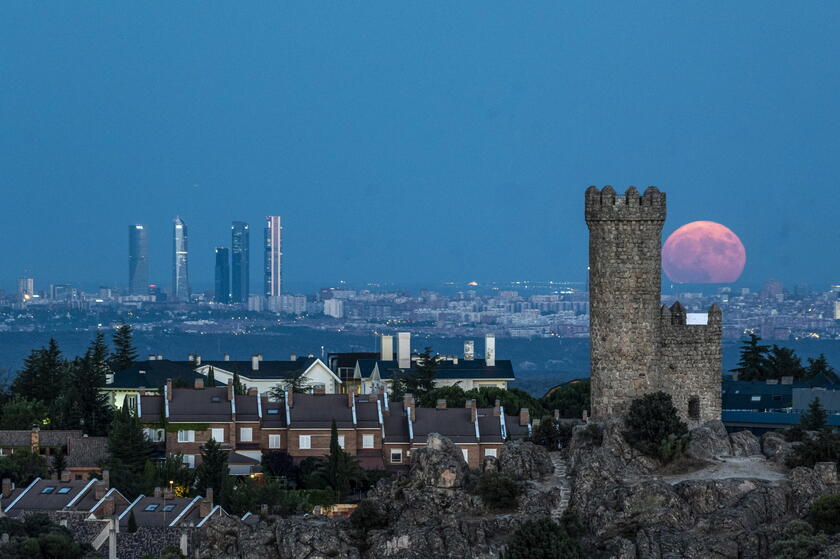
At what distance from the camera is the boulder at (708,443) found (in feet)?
171

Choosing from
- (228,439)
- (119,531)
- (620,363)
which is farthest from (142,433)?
(620,363)

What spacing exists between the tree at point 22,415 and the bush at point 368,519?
4085cm

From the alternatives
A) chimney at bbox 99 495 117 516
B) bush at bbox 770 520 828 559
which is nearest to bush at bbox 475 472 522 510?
bush at bbox 770 520 828 559

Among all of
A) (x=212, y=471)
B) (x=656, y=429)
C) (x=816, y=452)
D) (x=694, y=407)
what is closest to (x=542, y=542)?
(x=656, y=429)

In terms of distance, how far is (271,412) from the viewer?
84.9 meters

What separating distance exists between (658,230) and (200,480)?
25982 millimetres

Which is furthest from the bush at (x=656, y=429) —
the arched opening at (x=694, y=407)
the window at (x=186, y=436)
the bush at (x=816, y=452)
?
the window at (x=186, y=436)

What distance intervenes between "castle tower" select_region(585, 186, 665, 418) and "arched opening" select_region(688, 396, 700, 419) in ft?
6.43

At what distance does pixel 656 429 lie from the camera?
52125mm

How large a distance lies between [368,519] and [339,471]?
976 inches

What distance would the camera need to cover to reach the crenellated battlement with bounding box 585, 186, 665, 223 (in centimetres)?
5516

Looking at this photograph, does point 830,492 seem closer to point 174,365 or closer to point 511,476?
point 511,476

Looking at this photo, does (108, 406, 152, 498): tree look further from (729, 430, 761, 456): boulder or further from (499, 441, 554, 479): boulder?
(729, 430, 761, 456): boulder

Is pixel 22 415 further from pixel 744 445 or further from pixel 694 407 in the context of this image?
pixel 744 445
